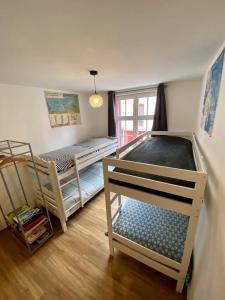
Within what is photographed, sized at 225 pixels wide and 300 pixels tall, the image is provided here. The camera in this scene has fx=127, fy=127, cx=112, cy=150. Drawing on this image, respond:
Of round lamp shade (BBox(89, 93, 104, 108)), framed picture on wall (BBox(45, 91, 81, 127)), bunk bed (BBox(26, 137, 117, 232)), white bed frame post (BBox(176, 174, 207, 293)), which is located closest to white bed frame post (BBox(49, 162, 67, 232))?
bunk bed (BBox(26, 137, 117, 232))

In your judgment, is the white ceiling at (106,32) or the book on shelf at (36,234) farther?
the book on shelf at (36,234)

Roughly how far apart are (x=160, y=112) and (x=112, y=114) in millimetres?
1337

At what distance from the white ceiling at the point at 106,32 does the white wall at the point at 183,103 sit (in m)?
1.18

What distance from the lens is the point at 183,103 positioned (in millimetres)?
2834

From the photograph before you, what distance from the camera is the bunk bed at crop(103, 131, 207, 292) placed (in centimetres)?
94

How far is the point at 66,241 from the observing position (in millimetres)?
1757

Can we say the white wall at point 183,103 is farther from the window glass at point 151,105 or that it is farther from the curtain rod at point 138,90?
the window glass at point 151,105

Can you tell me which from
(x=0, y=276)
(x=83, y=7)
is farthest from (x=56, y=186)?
(x=83, y=7)

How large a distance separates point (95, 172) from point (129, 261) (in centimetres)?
186

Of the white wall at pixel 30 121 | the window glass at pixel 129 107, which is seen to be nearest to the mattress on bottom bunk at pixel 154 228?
the white wall at pixel 30 121

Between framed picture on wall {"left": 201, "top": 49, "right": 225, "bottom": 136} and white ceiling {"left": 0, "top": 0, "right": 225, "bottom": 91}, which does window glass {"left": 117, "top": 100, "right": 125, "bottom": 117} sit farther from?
framed picture on wall {"left": 201, "top": 49, "right": 225, "bottom": 136}

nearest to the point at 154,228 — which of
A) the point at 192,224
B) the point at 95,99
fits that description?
the point at 192,224

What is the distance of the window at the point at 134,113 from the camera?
133 inches

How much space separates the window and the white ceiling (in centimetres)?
177
